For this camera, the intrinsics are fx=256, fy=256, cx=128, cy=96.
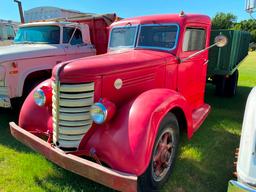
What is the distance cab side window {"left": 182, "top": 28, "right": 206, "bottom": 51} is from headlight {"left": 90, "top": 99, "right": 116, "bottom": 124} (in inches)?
72.9

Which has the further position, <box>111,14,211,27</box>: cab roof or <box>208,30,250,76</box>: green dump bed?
<box>208,30,250,76</box>: green dump bed

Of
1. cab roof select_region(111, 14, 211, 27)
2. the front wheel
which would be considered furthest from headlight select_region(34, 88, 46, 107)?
cab roof select_region(111, 14, 211, 27)

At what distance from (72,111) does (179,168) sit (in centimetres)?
176

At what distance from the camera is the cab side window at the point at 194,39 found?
3.92 metres

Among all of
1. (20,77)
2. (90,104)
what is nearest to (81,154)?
(90,104)

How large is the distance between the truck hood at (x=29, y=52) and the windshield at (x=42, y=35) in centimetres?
28

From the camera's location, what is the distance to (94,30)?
274 inches

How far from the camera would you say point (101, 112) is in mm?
2547

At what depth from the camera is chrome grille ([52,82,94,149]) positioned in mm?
2629

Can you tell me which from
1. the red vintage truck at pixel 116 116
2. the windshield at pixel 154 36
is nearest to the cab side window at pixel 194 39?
the red vintage truck at pixel 116 116

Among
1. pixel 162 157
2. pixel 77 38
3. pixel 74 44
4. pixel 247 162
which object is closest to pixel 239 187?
pixel 247 162

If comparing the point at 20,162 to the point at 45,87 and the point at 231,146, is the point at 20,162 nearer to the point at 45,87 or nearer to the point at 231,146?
the point at 45,87

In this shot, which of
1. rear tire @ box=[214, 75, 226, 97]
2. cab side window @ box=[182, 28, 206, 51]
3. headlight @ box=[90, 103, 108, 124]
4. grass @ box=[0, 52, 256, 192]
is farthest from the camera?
rear tire @ box=[214, 75, 226, 97]

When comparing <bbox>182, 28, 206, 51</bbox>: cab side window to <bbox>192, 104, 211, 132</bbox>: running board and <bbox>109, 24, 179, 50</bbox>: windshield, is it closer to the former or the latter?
<bbox>109, 24, 179, 50</bbox>: windshield
